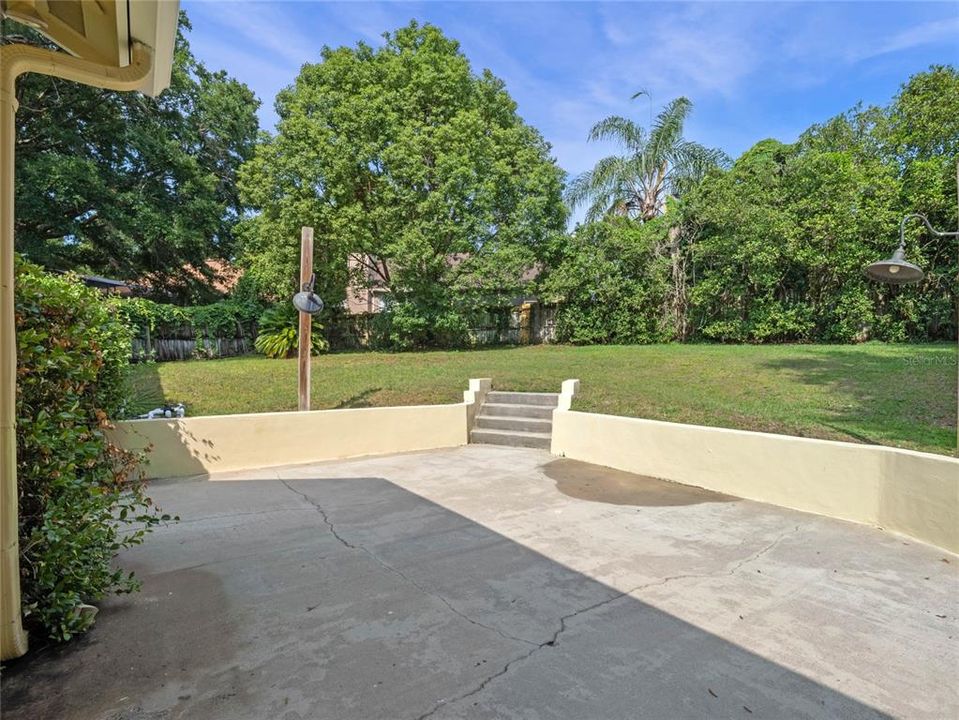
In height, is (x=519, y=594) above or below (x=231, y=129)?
below

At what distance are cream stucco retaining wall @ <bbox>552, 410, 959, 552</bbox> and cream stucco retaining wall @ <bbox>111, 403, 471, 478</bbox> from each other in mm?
2249

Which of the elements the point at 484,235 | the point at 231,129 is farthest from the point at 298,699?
the point at 231,129

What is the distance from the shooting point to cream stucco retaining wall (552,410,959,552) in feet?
11.6

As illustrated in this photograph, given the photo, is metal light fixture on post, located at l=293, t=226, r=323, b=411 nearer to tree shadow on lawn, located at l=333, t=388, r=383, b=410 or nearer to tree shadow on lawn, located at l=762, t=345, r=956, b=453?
tree shadow on lawn, located at l=333, t=388, r=383, b=410

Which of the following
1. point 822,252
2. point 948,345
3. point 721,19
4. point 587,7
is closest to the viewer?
point 721,19

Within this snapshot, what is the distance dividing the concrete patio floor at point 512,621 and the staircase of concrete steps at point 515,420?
2.71m

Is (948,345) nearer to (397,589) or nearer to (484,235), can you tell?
(484,235)

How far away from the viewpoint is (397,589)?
9.26 feet

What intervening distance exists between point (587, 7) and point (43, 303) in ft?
24.3

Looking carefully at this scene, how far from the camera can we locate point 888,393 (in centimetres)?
666

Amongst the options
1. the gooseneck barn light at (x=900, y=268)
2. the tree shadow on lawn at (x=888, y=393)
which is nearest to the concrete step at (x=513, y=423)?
the tree shadow on lawn at (x=888, y=393)

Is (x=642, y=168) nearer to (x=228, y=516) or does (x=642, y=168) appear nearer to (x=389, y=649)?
(x=228, y=516)

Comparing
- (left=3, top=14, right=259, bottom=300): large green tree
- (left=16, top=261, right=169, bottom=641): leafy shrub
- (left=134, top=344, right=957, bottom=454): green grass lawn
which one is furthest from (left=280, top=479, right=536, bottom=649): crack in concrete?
(left=3, top=14, right=259, bottom=300): large green tree

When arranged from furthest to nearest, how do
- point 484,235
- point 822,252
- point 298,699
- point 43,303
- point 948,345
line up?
point 484,235 < point 822,252 < point 948,345 < point 43,303 < point 298,699
